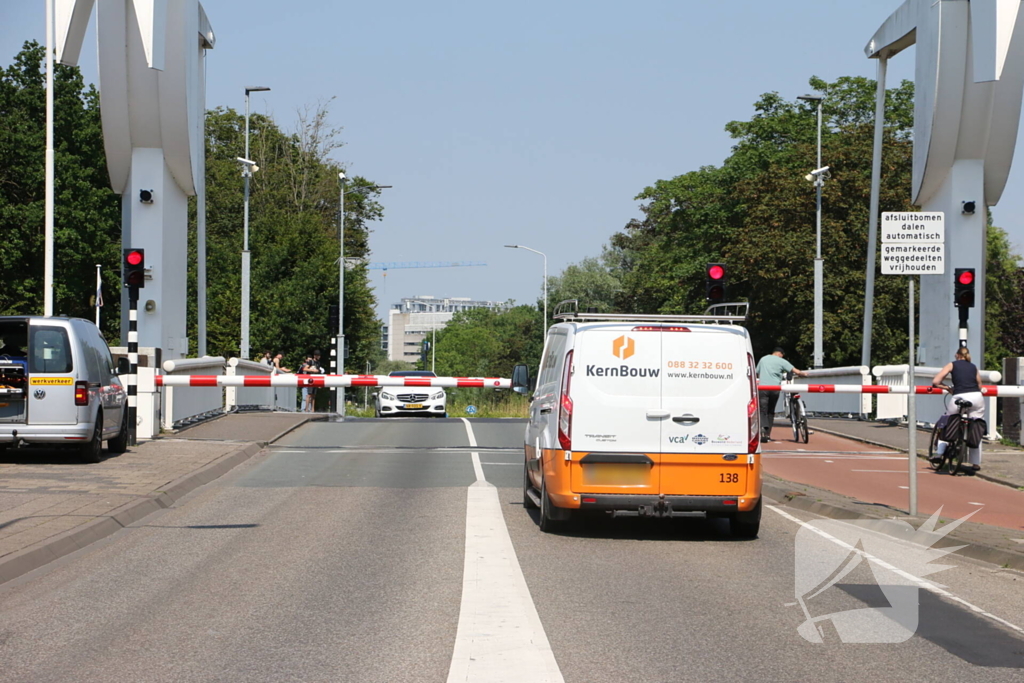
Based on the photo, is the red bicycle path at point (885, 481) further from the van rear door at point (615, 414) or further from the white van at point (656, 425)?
the van rear door at point (615, 414)

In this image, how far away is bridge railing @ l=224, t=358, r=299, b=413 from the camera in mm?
28344

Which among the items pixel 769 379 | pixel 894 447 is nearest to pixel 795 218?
pixel 769 379

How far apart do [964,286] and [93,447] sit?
14408 millimetres

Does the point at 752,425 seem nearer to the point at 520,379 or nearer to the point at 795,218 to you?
the point at 520,379

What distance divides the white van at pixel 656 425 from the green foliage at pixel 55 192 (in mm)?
43547

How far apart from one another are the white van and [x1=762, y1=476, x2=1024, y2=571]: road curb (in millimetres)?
1642

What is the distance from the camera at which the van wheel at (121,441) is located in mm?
18047

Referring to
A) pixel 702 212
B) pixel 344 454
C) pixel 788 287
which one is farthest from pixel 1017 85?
pixel 702 212

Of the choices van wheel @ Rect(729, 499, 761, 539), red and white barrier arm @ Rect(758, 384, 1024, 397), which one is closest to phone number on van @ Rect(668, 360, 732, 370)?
van wheel @ Rect(729, 499, 761, 539)

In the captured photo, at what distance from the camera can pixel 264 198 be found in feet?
229

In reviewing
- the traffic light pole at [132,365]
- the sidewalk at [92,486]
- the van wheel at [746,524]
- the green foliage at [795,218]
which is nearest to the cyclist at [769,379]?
the sidewalk at [92,486]

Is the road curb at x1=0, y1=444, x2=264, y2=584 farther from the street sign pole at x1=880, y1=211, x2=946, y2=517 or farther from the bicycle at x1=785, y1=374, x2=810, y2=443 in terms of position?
the bicycle at x1=785, y1=374, x2=810, y2=443
